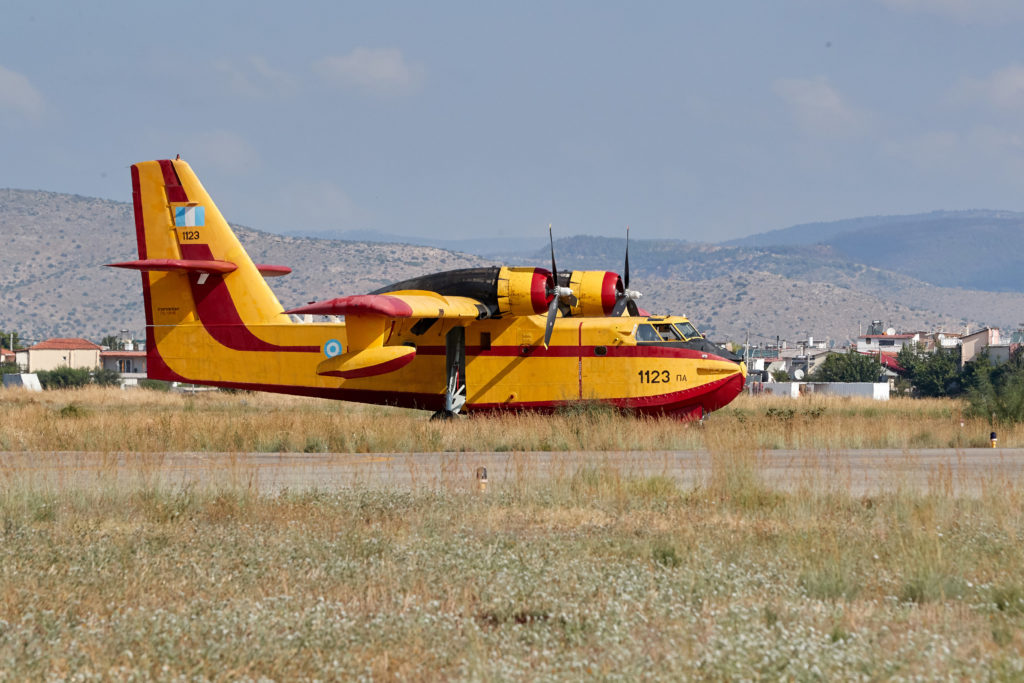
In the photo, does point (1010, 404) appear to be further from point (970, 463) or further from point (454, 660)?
point (454, 660)

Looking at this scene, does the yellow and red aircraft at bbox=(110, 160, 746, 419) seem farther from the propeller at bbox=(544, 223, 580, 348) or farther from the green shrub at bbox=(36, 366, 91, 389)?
the green shrub at bbox=(36, 366, 91, 389)

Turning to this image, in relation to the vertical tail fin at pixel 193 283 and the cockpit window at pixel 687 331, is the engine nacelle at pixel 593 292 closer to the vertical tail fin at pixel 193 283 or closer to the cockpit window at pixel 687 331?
the cockpit window at pixel 687 331

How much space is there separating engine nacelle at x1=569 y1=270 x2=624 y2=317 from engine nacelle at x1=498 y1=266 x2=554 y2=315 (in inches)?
40.8

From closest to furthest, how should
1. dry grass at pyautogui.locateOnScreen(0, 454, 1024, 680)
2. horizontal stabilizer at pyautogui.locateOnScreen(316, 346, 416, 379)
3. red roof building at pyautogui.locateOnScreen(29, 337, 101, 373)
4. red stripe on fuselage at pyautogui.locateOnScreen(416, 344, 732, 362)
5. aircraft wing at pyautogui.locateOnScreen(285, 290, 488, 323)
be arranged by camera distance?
1. dry grass at pyautogui.locateOnScreen(0, 454, 1024, 680)
2. aircraft wing at pyautogui.locateOnScreen(285, 290, 488, 323)
3. horizontal stabilizer at pyautogui.locateOnScreen(316, 346, 416, 379)
4. red stripe on fuselage at pyautogui.locateOnScreen(416, 344, 732, 362)
5. red roof building at pyautogui.locateOnScreen(29, 337, 101, 373)

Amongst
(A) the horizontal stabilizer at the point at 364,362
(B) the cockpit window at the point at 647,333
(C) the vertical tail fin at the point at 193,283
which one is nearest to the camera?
(A) the horizontal stabilizer at the point at 364,362

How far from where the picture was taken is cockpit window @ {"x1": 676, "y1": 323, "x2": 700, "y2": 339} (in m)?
30.8

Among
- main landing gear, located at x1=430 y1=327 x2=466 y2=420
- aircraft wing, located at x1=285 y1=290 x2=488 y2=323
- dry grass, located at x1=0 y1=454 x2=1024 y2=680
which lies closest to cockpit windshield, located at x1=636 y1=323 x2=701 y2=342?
aircraft wing, located at x1=285 y1=290 x2=488 y2=323

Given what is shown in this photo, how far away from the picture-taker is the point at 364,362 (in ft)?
90.2

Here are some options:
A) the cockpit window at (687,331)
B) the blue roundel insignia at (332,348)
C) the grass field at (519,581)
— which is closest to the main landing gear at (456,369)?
the blue roundel insignia at (332,348)

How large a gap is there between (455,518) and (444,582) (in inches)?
143

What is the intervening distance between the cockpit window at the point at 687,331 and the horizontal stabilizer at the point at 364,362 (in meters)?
7.91

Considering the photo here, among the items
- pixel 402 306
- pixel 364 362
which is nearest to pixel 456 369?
pixel 364 362

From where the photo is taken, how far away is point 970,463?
820 inches

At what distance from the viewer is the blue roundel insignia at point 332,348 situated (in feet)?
101
